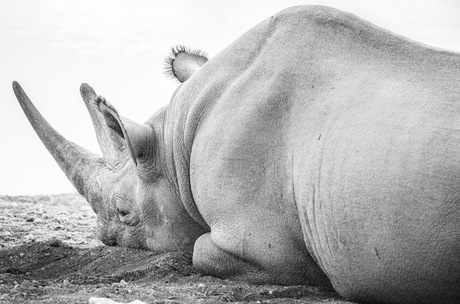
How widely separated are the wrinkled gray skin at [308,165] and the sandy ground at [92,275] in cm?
20

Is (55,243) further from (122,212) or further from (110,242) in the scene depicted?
(122,212)

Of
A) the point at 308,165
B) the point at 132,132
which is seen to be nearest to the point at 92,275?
the point at 132,132

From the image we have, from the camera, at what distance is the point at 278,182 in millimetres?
5922

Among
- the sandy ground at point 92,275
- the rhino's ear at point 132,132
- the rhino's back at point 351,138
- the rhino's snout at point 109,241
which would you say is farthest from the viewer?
the rhino's snout at point 109,241

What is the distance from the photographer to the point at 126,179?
24.1ft

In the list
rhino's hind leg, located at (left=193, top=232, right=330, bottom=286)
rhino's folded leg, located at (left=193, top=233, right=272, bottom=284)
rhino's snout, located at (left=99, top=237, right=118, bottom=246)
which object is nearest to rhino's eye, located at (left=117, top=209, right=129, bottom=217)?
rhino's snout, located at (left=99, top=237, right=118, bottom=246)

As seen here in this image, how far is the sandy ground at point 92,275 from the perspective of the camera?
218 inches

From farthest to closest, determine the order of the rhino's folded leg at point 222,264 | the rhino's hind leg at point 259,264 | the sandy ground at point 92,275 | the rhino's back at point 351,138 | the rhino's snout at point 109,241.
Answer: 1. the rhino's snout at point 109,241
2. the rhino's folded leg at point 222,264
3. the rhino's hind leg at point 259,264
4. the sandy ground at point 92,275
5. the rhino's back at point 351,138

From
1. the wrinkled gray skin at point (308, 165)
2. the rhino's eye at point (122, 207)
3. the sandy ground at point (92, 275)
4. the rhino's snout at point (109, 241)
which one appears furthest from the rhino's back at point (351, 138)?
the rhino's snout at point (109, 241)

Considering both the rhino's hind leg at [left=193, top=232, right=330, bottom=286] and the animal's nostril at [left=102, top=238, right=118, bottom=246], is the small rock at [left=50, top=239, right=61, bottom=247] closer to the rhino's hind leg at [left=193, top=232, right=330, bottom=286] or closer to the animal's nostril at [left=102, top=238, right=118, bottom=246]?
the animal's nostril at [left=102, top=238, right=118, bottom=246]

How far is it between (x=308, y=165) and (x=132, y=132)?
6.34 feet

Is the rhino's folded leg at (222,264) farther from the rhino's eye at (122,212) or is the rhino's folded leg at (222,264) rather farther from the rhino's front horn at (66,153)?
the rhino's front horn at (66,153)

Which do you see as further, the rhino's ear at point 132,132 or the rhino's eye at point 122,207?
the rhino's eye at point 122,207

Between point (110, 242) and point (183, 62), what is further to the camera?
point (183, 62)
